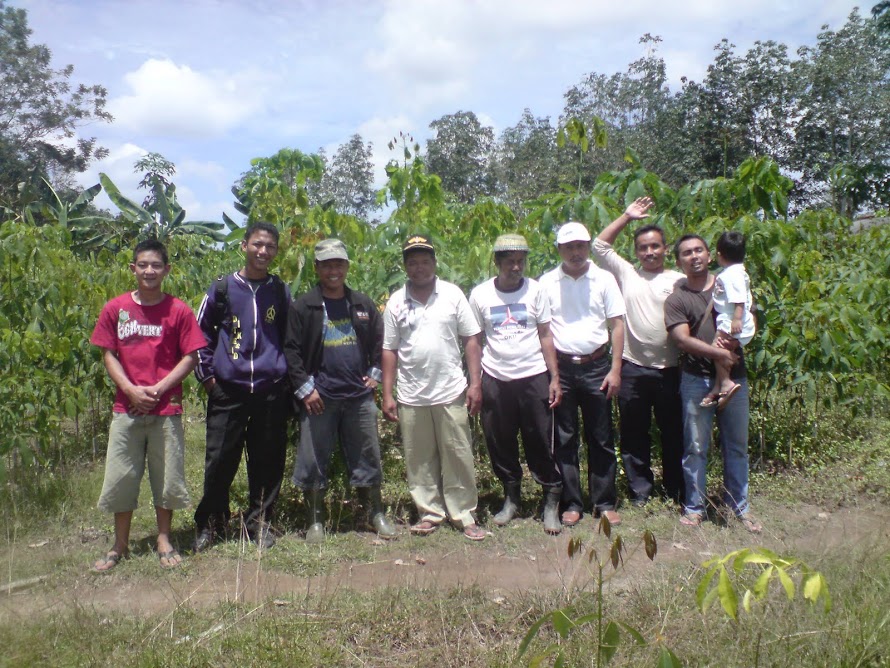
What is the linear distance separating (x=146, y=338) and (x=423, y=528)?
73.3 inches

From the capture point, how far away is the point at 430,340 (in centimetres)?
443

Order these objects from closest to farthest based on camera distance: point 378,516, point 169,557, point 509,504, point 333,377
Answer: point 169,557 → point 333,377 → point 378,516 → point 509,504

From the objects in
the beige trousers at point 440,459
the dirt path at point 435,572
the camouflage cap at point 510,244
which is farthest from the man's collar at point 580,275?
the dirt path at point 435,572

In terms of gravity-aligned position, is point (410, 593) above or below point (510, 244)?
below

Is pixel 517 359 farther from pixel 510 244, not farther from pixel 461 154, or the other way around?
pixel 461 154

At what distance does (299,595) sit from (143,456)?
118cm

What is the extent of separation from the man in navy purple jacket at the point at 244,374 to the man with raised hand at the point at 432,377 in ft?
2.10

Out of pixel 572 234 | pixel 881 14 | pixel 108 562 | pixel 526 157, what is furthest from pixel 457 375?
pixel 526 157

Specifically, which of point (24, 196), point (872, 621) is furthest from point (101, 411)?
point (24, 196)

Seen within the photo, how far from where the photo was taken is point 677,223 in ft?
18.8

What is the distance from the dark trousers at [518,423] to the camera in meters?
4.52

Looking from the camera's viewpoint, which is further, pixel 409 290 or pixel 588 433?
pixel 588 433

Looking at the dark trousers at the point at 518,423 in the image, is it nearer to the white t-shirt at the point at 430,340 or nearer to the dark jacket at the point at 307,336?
the white t-shirt at the point at 430,340

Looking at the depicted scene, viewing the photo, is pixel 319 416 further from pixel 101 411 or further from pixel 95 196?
pixel 95 196
